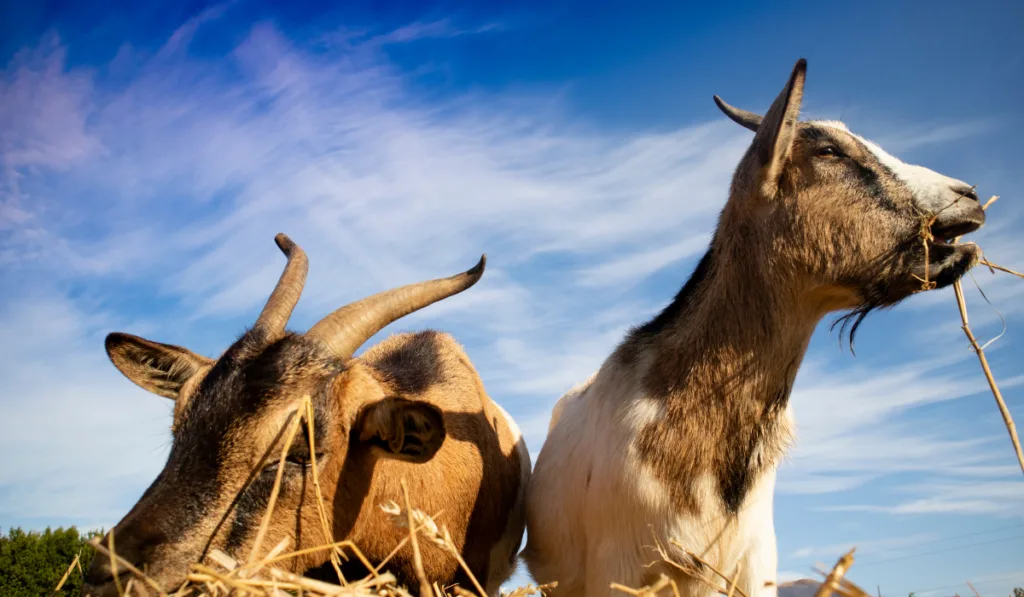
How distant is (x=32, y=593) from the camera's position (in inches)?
522

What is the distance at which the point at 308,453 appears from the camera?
4.19m

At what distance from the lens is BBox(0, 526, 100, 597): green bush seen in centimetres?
1328

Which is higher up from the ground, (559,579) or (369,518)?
(369,518)

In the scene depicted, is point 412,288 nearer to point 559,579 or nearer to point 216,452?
point 216,452

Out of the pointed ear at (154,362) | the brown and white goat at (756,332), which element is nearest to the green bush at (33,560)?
the pointed ear at (154,362)

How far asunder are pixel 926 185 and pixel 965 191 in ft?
0.70

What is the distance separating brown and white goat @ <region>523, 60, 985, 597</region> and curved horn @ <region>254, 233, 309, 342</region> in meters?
2.14

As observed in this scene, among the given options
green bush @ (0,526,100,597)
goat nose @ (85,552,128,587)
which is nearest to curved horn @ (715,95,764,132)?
goat nose @ (85,552,128,587)

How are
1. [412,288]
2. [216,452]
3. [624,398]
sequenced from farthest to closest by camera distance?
[412,288] < [624,398] < [216,452]

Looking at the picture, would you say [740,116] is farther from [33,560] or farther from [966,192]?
[33,560]

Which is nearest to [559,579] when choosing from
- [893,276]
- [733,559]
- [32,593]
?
[733,559]

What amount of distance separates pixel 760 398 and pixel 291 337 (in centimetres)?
269

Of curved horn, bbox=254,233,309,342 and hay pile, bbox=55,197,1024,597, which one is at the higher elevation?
curved horn, bbox=254,233,309,342

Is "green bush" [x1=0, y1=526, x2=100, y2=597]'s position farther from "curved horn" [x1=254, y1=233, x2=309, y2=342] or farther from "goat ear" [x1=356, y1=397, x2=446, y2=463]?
"goat ear" [x1=356, y1=397, x2=446, y2=463]
